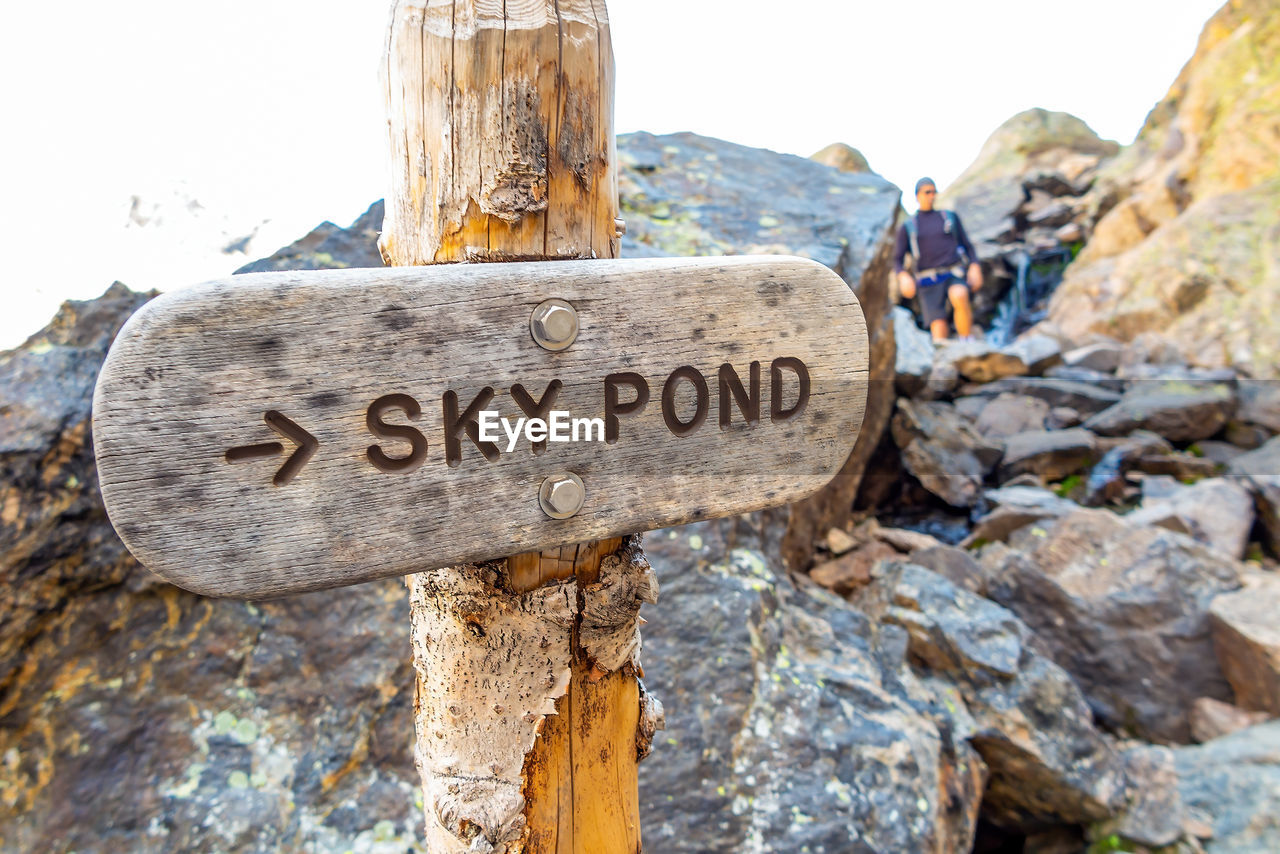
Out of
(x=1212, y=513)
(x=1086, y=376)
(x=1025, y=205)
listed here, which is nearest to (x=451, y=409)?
(x=1212, y=513)

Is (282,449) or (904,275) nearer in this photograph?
(282,449)

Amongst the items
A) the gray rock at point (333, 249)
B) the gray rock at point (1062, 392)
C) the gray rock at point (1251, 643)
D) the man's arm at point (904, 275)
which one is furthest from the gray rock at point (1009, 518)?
the gray rock at point (333, 249)

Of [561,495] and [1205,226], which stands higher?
[1205,226]

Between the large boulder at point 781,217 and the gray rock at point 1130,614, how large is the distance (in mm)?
1042

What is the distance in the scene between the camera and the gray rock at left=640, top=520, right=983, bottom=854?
205 centimetres

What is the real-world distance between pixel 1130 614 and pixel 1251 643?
0.42m

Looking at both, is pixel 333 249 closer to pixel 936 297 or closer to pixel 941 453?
pixel 941 453

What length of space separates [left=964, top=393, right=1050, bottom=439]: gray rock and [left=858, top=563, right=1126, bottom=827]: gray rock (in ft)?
14.1

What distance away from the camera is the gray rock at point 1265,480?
4.52 metres

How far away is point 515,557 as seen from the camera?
1.03 meters

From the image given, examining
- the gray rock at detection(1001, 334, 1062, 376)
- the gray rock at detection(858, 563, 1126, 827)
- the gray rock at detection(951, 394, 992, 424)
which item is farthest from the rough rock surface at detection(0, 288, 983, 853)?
the gray rock at detection(1001, 334, 1062, 376)

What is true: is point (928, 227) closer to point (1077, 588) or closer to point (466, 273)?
point (1077, 588)
